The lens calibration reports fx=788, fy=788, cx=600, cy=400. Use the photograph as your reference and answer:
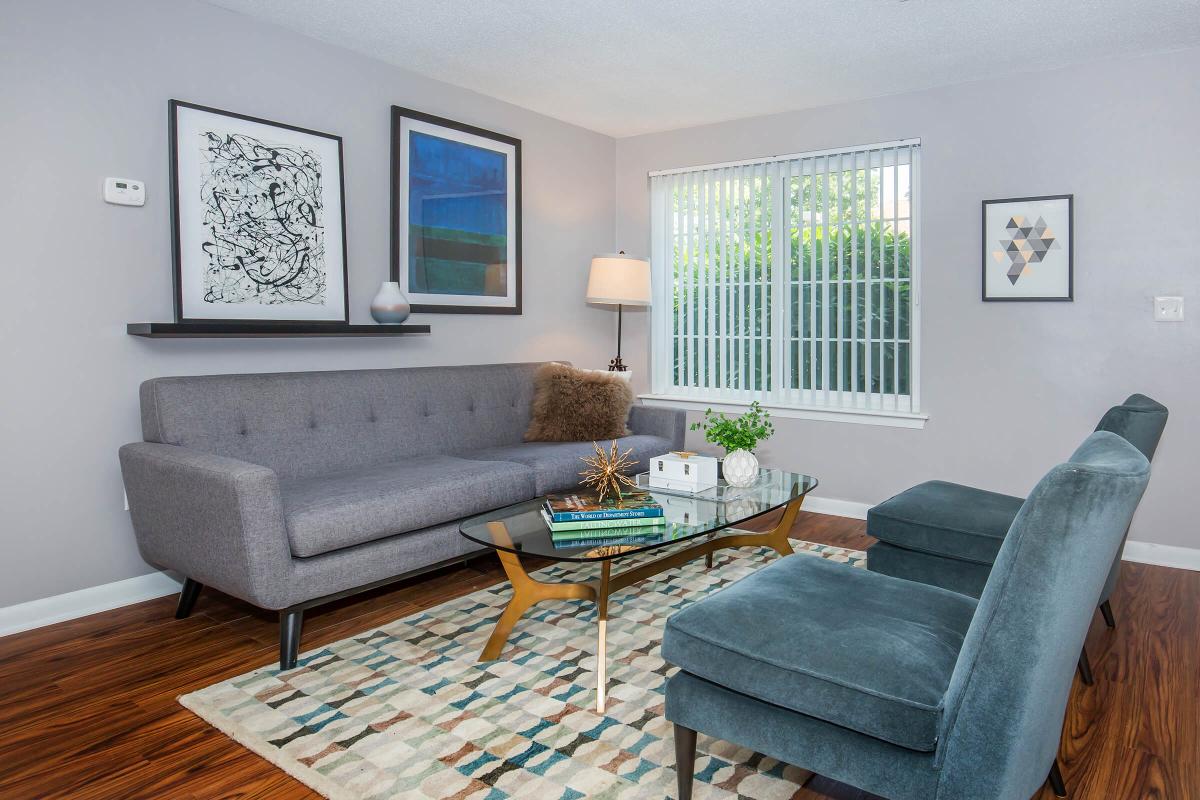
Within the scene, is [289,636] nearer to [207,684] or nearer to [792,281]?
[207,684]

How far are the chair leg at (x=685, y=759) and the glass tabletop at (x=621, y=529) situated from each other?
0.60 m

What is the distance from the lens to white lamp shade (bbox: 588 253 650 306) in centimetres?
477

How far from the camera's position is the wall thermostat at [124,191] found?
117 inches

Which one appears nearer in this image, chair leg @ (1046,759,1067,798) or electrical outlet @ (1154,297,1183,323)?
chair leg @ (1046,759,1067,798)

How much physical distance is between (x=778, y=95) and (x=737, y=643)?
363cm

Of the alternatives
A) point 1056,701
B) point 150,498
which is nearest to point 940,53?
point 1056,701

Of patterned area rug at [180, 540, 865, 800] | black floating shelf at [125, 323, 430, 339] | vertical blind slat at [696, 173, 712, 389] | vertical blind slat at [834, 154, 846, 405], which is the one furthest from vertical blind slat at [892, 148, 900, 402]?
black floating shelf at [125, 323, 430, 339]

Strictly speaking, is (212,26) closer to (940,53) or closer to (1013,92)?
(940,53)

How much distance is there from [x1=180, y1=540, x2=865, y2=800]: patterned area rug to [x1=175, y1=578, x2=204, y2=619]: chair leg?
0.64 meters

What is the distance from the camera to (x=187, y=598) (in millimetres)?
2936

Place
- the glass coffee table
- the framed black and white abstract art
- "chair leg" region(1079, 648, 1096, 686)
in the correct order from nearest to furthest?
the glass coffee table
"chair leg" region(1079, 648, 1096, 686)
the framed black and white abstract art

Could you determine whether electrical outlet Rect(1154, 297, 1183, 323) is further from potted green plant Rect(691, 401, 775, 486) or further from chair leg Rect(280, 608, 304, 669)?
chair leg Rect(280, 608, 304, 669)

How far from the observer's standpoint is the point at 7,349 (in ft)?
9.07

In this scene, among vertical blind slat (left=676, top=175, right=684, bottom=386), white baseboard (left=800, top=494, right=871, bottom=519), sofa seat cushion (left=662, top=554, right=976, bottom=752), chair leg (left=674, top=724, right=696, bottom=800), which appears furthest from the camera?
vertical blind slat (left=676, top=175, right=684, bottom=386)
